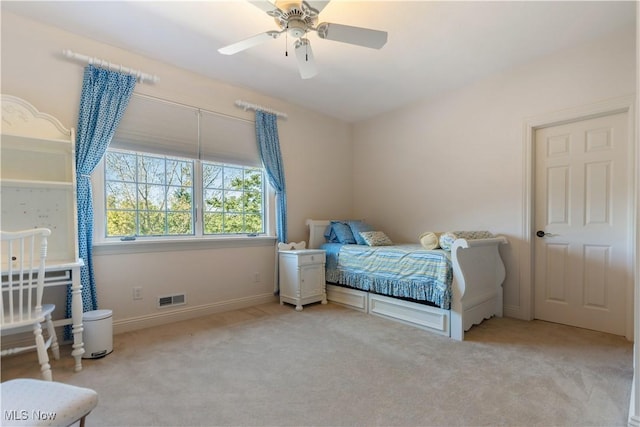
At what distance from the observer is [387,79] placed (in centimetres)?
340

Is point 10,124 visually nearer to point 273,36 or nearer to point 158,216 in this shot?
point 158,216

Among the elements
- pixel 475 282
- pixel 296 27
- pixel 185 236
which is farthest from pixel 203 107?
pixel 475 282

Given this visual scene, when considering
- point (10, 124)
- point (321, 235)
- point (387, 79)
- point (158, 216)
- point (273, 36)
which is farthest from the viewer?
point (321, 235)

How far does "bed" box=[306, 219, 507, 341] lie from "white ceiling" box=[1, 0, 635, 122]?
5.76 ft

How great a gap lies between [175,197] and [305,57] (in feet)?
6.38

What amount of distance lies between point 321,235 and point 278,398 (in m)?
2.57

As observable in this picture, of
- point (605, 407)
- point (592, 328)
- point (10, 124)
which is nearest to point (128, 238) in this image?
point (10, 124)

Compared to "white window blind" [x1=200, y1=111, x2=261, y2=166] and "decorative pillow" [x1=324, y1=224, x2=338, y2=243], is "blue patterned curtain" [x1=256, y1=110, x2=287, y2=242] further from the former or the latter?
"decorative pillow" [x1=324, y1=224, x2=338, y2=243]

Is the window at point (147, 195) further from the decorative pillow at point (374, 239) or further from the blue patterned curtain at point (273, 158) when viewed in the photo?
the decorative pillow at point (374, 239)

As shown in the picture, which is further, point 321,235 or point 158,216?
point 321,235

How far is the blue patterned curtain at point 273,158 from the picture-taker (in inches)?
146

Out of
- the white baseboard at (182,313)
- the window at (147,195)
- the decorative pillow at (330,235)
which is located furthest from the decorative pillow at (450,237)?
the window at (147,195)

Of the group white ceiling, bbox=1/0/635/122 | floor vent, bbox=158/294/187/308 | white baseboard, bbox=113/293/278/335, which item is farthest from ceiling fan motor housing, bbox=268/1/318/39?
white baseboard, bbox=113/293/278/335

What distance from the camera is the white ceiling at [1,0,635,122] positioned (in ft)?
7.40
